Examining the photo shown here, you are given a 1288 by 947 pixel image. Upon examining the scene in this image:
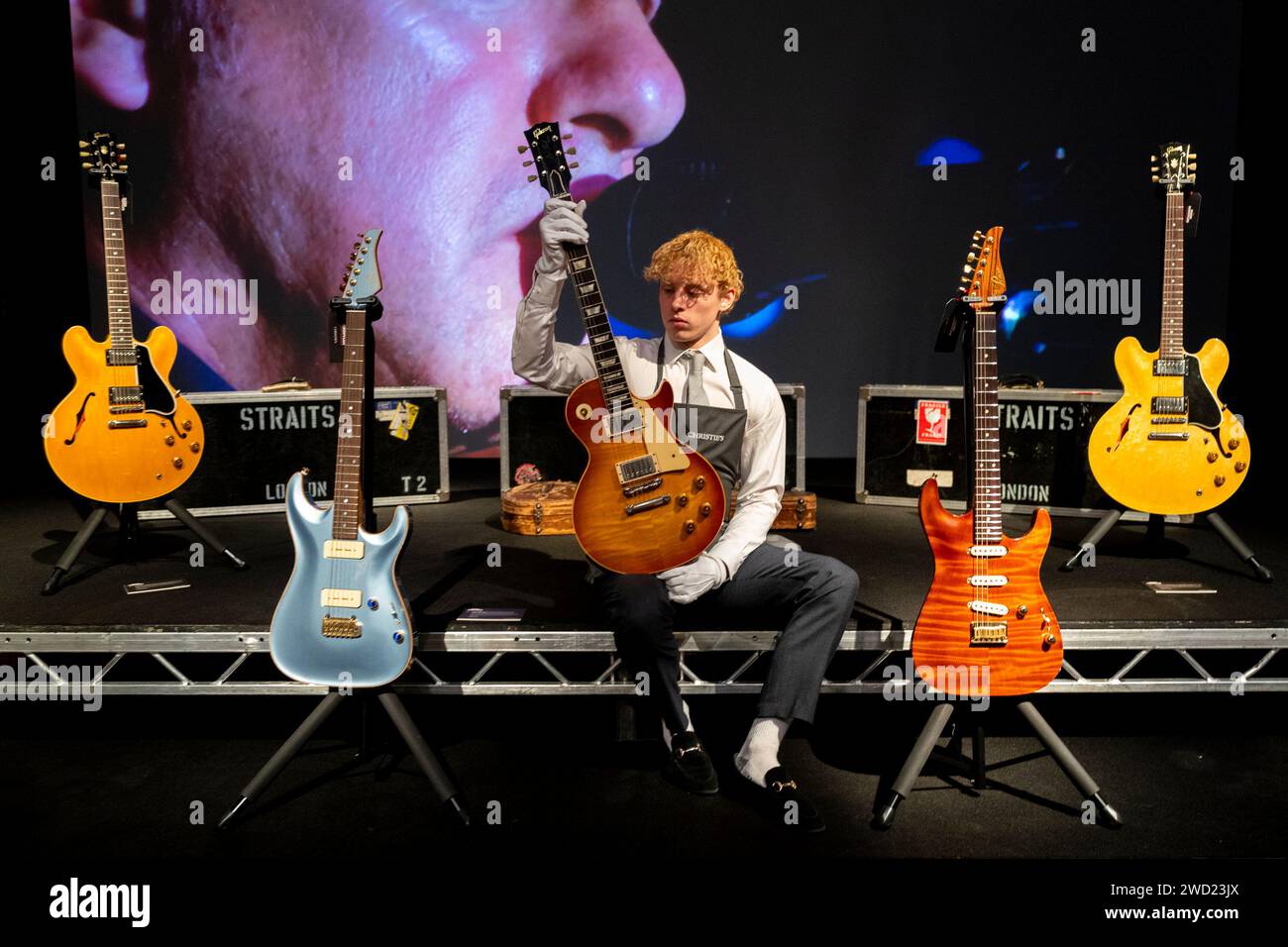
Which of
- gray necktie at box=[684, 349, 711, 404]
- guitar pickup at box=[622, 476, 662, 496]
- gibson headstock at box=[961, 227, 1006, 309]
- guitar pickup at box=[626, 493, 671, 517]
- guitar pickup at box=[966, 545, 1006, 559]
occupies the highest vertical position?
gibson headstock at box=[961, 227, 1006, 309]

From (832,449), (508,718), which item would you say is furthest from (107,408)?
(832,449)

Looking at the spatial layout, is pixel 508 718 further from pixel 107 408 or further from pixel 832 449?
pixel 832 449

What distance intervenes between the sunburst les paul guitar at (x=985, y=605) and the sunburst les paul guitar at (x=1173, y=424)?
46.5 inches

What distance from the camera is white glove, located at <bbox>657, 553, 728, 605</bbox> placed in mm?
2754

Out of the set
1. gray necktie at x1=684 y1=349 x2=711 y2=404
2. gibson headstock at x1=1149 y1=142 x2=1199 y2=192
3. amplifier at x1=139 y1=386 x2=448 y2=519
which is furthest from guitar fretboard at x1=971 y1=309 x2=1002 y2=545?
amplifier at x1=139 y1=386 x2=448 y2=519

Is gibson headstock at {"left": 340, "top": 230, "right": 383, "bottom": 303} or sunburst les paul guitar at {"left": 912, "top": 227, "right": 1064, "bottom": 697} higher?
gibson headstock at {"left": 340, "top": 230, "right": 383, "bottom": 303}

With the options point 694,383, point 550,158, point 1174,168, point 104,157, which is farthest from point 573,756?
point 1174,168

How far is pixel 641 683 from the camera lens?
2.99m

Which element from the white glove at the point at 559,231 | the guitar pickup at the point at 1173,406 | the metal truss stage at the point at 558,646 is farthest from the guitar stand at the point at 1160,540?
the white glove at the point at 559,231

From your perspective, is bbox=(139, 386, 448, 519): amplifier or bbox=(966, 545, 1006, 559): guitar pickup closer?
bbox=(966, 545, 1006, 559): guitar pickup

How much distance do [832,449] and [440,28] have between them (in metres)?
3.57

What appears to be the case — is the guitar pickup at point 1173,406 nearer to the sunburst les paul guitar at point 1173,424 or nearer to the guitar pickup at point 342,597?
the sunburst les paul guitar at point 1173,424

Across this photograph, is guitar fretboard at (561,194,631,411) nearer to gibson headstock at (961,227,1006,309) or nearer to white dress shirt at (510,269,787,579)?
white dress shirt at (510,269,787,579)

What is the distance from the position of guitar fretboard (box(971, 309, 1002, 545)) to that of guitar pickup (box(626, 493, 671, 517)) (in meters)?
0.82
